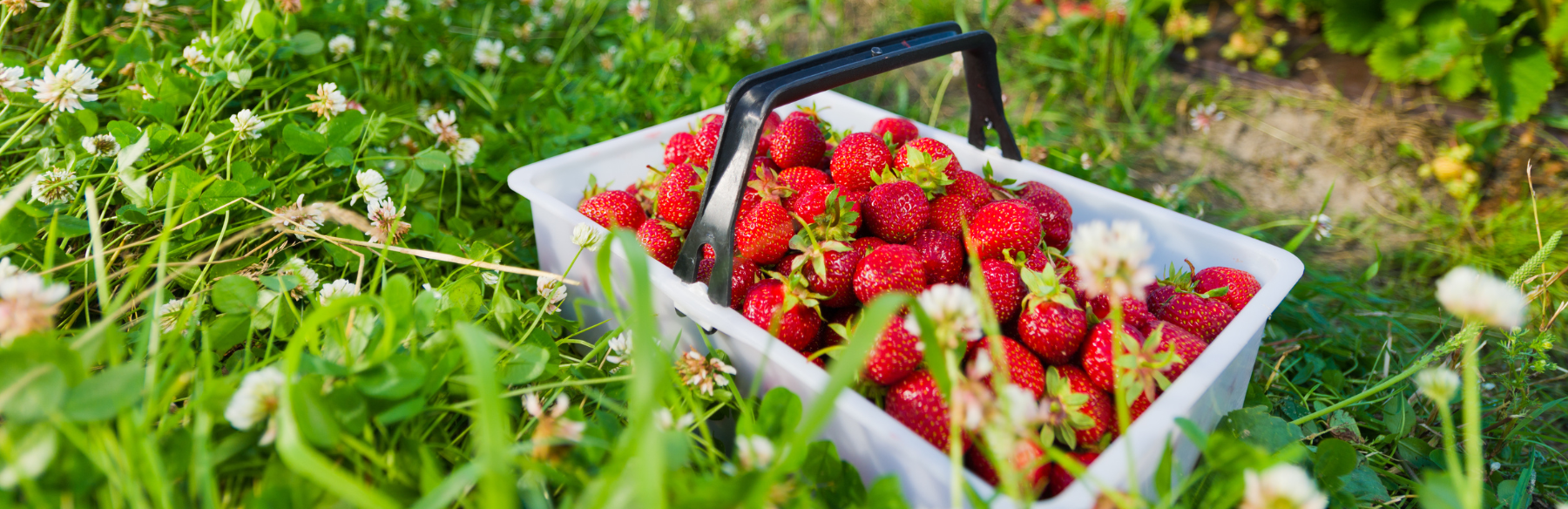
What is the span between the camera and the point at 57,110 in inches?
43.2

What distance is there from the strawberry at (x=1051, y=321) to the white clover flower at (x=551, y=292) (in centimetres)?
57

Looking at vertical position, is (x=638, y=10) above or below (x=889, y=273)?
below

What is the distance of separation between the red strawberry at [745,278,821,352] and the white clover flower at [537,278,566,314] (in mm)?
263

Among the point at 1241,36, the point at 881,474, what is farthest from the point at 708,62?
the point at 1241,36

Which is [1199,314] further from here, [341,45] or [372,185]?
[341,45]

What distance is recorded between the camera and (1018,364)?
2.61 ft

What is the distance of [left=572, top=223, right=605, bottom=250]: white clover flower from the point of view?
0.97 m

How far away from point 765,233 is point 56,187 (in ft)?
2.98

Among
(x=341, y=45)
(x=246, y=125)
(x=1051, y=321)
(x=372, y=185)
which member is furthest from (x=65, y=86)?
(x=1051, y=321)

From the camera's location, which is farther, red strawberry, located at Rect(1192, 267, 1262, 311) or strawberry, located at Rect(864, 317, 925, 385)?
red strawberry, located at Rect(1192, 267, 1262, 311)

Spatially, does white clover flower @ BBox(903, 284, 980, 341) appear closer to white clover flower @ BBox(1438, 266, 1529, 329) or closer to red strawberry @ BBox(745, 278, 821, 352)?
red strawberry @ BBox(745, 278, 821, 352)

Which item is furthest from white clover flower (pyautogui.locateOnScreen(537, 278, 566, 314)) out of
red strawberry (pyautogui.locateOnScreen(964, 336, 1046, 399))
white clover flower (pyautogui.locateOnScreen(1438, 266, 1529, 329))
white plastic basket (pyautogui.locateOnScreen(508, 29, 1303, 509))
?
white clover flower (pyautogui.locateOnScreen(1438, 266, 1529, 329))

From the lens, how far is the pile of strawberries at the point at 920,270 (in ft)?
2.57

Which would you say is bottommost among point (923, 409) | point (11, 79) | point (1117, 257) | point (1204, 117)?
point (1204, 117)
